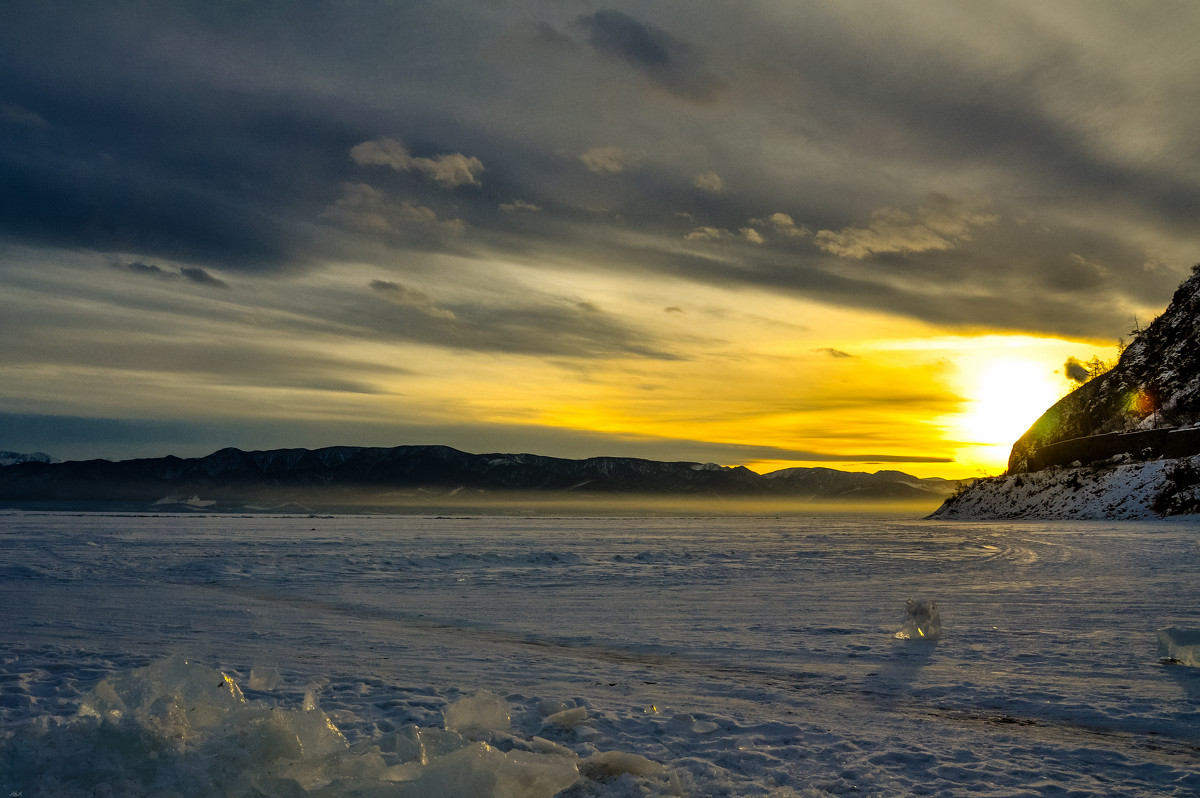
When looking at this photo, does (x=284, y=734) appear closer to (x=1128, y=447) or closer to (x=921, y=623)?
(x=921, y=623)

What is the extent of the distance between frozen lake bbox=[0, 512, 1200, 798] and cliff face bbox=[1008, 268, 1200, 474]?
48199 mm

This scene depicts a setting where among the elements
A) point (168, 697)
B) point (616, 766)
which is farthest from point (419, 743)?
point (168, 697)

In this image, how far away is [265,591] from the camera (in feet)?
51.9

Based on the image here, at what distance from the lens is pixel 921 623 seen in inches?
362

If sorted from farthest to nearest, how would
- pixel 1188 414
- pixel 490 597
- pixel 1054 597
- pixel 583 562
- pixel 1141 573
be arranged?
pixel 1188 414 → pixel 583 562 → pixel 1141 573 → pixel 490 597 → pixel 1054 597

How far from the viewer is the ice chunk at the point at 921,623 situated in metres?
9.14

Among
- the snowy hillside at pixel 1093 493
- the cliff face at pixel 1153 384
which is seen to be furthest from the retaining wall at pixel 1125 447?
the cliff face at pixel 1153 384

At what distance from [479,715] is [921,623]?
20.1ft

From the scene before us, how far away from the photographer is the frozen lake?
4.40 meters

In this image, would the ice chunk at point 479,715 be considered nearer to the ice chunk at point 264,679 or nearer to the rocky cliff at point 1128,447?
the ice chunk at point 264,679

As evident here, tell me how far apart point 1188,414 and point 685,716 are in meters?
64.6

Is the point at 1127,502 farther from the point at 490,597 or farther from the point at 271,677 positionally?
the point at 271,677

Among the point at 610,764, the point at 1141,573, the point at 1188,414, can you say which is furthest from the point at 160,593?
the point at 1188,414

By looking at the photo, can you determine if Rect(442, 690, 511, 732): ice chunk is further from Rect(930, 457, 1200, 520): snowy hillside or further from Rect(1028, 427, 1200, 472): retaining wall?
Rect(1028, 427, 1200, 472): retaining wall
